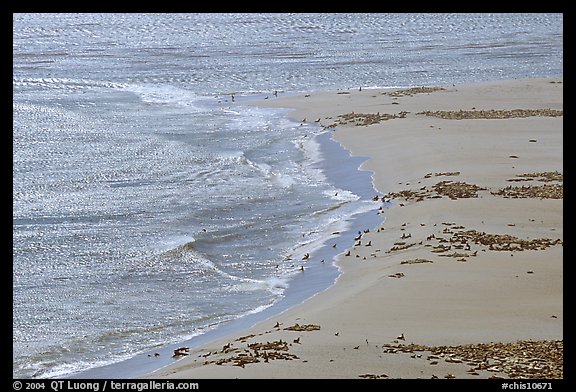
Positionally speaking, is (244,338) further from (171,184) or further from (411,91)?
(411,91)

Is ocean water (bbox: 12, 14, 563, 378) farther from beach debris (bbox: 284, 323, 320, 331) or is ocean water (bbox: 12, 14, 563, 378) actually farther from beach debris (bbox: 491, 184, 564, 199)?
beach debris (bbox: 491, 184, 564, 199)

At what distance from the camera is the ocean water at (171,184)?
12.6 m

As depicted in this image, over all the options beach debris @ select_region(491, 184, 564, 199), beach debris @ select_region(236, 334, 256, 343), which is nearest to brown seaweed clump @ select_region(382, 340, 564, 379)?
beach debris @ select_region(236, 334, 256, 343)

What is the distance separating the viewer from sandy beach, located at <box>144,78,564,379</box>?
927 cm

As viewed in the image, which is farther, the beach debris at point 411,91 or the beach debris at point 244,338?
the beach debris at point 411,91

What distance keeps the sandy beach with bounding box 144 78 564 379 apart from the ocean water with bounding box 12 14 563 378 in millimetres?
1001

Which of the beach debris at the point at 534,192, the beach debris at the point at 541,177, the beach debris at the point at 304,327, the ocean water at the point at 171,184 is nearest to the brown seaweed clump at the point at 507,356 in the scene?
the beach debris at the point at 304,327

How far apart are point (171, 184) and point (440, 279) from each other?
9.49m

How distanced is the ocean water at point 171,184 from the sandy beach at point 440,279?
3.28ft

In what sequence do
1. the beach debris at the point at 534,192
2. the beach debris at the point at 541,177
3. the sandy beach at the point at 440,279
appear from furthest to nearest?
1. the beach debris at the point at 541,177
2. the beach debris at the point at 534,192
3. the sandy beach at the point at 440,279

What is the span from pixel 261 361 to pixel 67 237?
777 cm

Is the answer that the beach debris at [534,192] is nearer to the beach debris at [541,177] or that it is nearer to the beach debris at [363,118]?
the beach debris at [541,177]

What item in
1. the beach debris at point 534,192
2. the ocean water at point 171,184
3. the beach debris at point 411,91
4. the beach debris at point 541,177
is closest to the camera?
the ocean water at point 171,184

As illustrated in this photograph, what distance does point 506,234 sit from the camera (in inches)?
565
